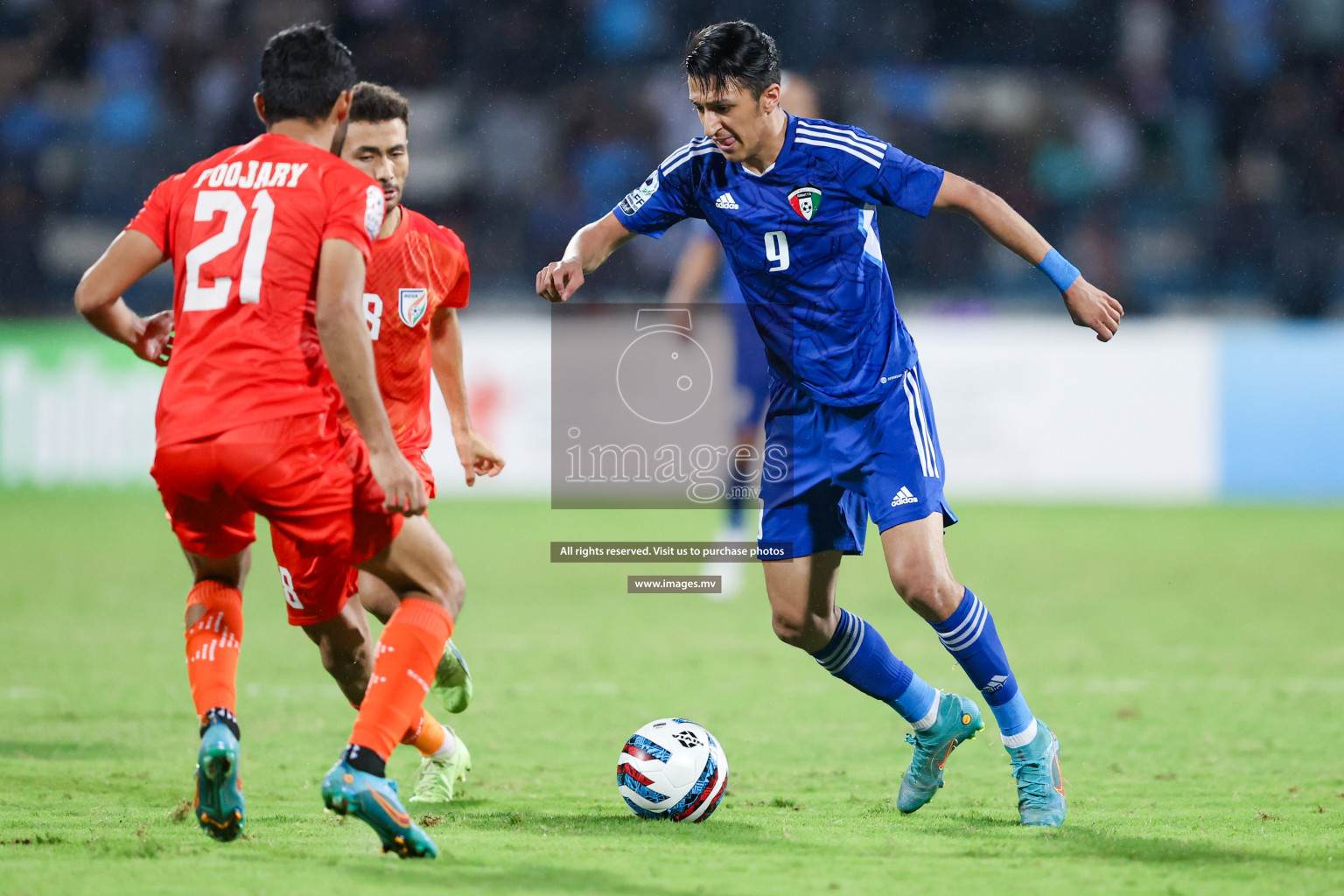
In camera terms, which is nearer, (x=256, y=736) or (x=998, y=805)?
(x=998, y=805)

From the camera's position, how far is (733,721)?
5.89 metres

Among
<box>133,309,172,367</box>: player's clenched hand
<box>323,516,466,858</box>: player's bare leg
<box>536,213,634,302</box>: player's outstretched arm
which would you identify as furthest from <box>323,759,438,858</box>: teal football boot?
<box>536,213,634,302</box>: player's outstretched arm

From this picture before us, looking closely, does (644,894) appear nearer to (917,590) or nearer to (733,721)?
(917,590)

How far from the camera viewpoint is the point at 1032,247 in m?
4.24

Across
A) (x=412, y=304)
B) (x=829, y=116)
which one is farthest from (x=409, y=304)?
(x=829, y=116)

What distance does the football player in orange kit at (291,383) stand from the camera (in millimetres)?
3463

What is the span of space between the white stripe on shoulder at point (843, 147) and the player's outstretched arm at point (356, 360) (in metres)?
1.61

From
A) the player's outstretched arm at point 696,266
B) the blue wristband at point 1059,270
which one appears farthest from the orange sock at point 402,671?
the player's outstretched arm at point 696,266

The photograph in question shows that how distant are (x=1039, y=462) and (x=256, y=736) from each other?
10.1m

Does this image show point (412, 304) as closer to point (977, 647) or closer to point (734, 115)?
point (734, 115)

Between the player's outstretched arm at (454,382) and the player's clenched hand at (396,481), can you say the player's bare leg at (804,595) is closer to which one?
the player's outstretched arm at (454,382)

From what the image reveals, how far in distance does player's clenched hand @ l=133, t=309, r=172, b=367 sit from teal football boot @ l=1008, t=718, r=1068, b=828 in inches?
109

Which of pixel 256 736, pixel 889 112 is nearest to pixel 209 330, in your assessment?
pixel 256 736

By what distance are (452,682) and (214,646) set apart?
113cm
